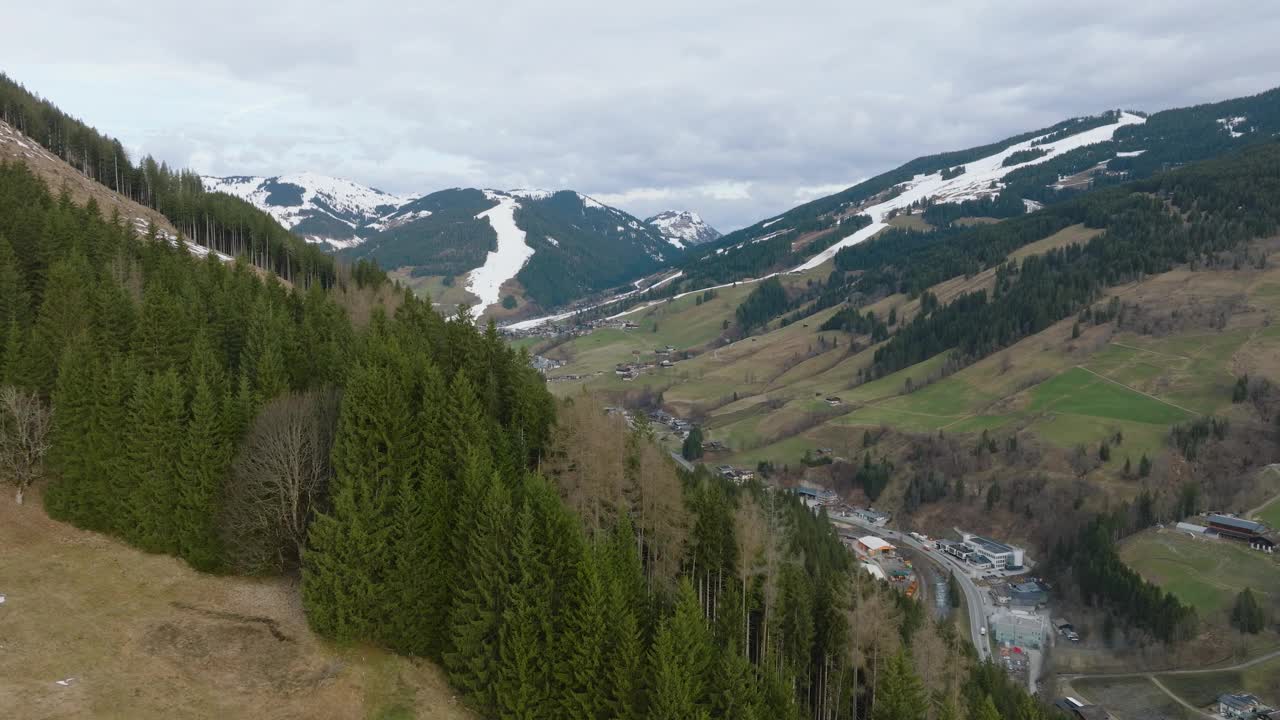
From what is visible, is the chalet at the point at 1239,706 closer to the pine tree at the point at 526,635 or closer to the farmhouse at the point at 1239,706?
the farmhouse at the point at 1239,706

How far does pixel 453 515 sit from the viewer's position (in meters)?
35.4

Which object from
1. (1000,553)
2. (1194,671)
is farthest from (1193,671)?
(1000,553)

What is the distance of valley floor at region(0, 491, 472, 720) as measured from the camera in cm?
2773

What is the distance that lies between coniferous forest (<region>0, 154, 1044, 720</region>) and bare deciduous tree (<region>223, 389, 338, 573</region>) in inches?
5.9

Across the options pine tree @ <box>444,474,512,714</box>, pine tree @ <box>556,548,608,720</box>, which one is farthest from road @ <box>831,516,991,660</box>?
pine tree @ <box>444,474,512,714</box>

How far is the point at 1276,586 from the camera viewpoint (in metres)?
85.8

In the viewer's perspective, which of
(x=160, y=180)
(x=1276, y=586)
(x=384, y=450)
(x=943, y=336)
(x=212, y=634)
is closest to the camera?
(x=212, y=634)

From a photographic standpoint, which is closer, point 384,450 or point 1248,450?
point 384,450

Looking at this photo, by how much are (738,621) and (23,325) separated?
2092 inches

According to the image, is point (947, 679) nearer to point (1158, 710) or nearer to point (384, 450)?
point (384, 450)

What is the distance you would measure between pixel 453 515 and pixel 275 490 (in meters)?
9.41

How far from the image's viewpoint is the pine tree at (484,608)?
3064 centimetres

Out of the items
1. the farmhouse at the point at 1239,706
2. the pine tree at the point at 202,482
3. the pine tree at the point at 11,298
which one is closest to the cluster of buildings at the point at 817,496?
the farmhouse at the point at 1239,706

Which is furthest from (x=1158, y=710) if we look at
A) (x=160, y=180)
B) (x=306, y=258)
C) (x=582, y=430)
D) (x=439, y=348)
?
(x=160, y=180)
